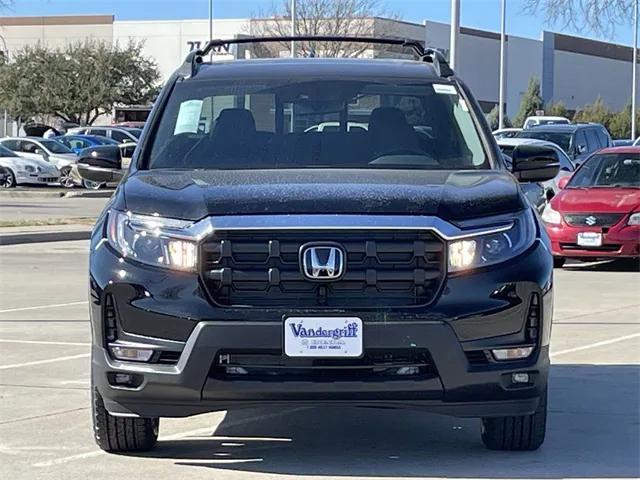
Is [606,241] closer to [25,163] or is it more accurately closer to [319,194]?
[319,194]

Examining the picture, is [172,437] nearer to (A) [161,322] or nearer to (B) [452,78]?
(A) [161,322]

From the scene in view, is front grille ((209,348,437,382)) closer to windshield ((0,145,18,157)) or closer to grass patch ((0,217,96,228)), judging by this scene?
grass patch ((0,217,96,228))

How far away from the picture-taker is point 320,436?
698 cm

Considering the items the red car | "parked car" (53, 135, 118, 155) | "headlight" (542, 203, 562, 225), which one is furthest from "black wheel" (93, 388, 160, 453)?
"parked car" (53, 135, 118, 155)

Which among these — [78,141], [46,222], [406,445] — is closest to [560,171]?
[46,222]

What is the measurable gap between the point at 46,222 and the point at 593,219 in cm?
1120

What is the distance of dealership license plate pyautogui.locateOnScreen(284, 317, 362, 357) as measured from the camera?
554 centimetres

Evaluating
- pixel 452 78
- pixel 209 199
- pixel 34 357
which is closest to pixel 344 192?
pixel 209 199

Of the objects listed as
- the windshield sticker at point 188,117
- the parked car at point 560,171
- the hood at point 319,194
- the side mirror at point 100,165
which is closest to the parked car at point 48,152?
the parked car at point 560,171

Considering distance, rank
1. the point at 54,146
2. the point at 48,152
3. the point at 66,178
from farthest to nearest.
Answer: the point at 54,146 < the point at 48,152 < the point at 66,178

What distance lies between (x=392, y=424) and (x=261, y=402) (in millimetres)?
1836

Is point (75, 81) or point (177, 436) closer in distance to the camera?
point (177, 436)

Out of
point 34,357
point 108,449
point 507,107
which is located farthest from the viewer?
point 507,107

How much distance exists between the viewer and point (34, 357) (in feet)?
32.2
